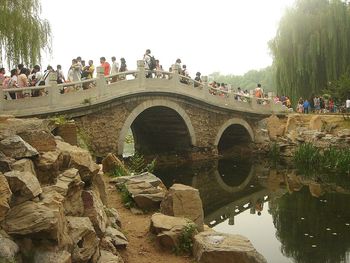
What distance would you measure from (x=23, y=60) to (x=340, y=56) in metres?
15.5

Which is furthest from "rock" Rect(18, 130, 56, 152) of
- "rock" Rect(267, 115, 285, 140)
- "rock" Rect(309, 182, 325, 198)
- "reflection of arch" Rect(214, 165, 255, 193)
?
"rock" Rect(267, 115, 285, 140)

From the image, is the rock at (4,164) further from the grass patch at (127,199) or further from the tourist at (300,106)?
the tourist at (300,106)

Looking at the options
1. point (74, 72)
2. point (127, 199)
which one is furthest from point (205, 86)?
point (127, 199)

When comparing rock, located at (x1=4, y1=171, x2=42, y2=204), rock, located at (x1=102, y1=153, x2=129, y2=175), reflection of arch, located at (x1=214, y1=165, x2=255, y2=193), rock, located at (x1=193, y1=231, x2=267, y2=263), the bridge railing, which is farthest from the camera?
reflection of arch, located at (x1=214, y1=165, x2=255, y2=193)

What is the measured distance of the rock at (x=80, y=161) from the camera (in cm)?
521

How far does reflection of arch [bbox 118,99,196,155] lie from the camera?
14.2 metres

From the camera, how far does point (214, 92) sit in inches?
726

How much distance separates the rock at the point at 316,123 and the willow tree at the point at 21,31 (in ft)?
39.5

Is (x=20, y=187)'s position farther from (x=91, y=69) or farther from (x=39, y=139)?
(x=91, y=69)

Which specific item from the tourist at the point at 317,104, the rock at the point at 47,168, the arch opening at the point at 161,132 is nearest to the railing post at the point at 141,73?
the arch opening at the point at 161,132

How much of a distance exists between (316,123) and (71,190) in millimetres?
15928

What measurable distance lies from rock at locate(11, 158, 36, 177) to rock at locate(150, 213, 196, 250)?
219 cm

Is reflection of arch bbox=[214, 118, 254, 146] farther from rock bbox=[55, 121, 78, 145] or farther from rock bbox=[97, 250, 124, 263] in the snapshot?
rock bbox=[97, 250, 124, 263]

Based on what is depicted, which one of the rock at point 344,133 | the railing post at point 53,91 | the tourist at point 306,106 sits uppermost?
the railing post at point 53,91
